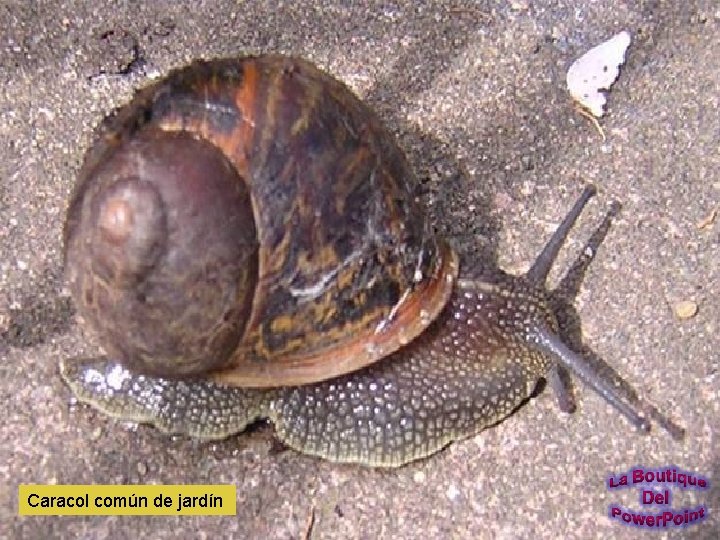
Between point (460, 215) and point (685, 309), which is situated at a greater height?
point (460, 215)

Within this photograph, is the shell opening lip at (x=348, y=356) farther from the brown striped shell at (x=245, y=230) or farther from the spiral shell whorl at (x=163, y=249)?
the spiral shell whorl at (x=163, y=249)

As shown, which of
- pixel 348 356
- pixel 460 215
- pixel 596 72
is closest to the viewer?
pixel 348 356

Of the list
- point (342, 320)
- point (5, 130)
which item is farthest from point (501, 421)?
point (5, 130)

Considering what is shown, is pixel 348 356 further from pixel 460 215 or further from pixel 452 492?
pixel 460 215

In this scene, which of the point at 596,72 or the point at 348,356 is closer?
the point at 348,356

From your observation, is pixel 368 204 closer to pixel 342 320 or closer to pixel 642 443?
pixel 342 320

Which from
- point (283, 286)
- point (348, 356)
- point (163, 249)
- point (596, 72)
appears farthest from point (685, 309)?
point (163, 249)

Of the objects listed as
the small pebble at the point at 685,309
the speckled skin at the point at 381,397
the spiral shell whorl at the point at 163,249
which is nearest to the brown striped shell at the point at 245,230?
the spiral shell whorl at the point at 163,249
